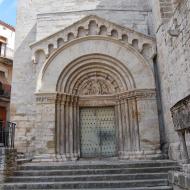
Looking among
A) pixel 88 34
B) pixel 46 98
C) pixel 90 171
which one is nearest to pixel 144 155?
pixel 90 171

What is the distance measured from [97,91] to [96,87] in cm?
16

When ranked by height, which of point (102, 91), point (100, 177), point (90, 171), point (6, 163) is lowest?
point (100, 177)

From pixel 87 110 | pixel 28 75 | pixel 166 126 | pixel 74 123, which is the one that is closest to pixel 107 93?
pixel 87 110

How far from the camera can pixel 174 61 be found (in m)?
7.39

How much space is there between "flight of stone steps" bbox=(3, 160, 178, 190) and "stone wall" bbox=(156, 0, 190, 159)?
1437 mm

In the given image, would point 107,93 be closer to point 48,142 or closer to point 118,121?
point 118,121

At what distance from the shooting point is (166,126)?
27.3 feet

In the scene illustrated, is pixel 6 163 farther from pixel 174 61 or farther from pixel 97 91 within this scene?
pixel 174 61

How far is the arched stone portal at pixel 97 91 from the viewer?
8453 mm

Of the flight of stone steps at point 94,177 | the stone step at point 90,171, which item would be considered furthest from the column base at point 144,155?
the stone step at point 90,171

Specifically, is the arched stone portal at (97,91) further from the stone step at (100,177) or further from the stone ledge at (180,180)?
the stone ledge at (180,180)

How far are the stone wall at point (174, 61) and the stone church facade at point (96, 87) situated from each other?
0.06 m

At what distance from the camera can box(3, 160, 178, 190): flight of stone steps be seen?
566 cm

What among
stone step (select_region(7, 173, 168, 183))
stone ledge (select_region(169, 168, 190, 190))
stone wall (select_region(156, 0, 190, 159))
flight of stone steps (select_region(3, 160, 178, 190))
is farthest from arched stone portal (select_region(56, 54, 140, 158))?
stone ledge (select_region(169, 168, 190, 190))
